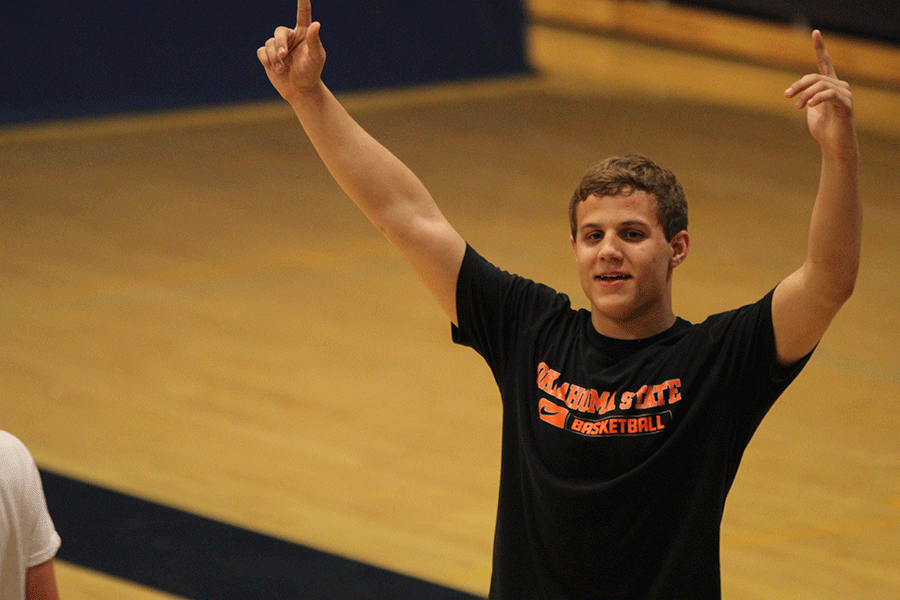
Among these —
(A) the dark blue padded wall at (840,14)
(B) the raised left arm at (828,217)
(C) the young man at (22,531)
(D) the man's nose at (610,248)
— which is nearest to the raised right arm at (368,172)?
(D) the man's nose at (610,248)

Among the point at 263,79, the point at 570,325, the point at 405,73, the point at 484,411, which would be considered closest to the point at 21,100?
the point at 263,79

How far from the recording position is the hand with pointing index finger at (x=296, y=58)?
1.83 m

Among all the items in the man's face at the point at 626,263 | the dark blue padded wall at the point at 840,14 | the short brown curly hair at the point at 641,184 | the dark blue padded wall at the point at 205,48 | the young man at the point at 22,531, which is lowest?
the young man at the point at 22,531

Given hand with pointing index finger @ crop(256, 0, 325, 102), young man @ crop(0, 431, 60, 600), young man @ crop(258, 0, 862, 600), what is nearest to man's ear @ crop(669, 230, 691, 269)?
young man @ crop(258, 0, 862, 600)

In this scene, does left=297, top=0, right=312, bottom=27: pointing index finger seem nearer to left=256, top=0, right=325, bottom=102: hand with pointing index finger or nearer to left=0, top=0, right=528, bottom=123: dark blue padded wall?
left=256, top=0, right=325, bottom=102: hand with pointing index finger

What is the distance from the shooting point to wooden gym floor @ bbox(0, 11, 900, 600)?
11.6 ft

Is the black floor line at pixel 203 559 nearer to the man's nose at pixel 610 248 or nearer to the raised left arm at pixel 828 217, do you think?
the man's nose at pixel 610 248

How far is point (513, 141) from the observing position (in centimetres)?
807

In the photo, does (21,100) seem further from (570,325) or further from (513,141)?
(570,325)

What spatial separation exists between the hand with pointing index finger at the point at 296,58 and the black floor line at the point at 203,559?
1.56m

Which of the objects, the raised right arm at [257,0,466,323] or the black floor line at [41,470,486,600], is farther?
the black floor line at [41,470,486,600]

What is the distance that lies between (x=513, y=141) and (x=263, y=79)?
1.83 metres

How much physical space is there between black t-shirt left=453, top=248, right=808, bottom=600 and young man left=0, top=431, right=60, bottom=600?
0.59m

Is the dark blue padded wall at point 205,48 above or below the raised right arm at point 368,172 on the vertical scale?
above
